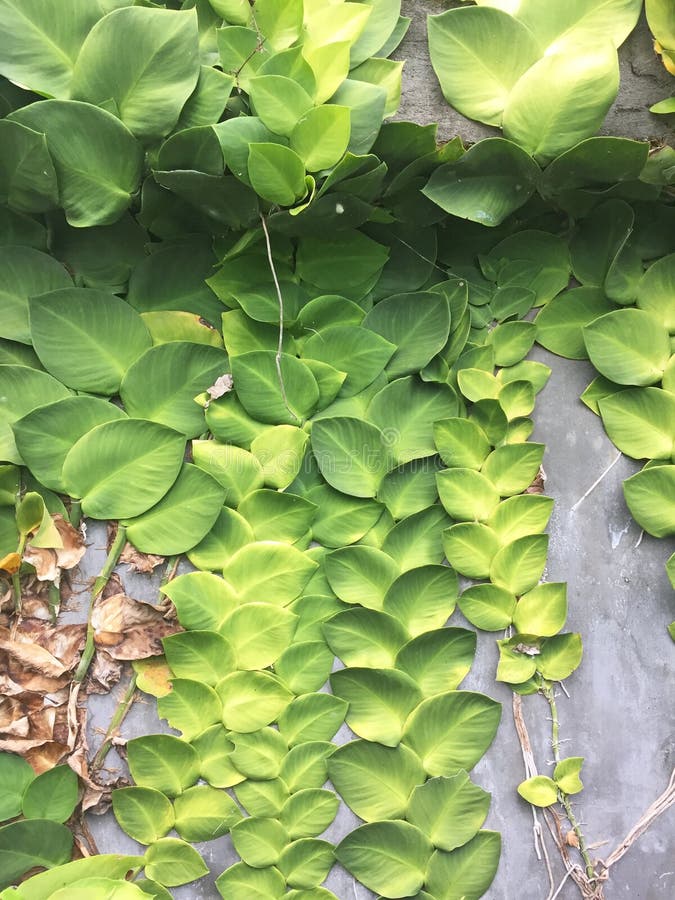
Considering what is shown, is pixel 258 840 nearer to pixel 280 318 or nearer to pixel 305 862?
pixel 305 862

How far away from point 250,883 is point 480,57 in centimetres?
96

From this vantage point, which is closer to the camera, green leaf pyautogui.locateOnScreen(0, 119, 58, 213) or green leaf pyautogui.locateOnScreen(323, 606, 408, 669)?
green leaf pyautogui.locateOnScreen(0, 119, 58, 213)

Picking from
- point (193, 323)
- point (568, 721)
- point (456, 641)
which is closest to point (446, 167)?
point (193, 323)

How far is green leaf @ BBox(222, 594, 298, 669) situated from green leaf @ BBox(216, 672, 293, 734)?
15 millimetres

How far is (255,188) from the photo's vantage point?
804 mm

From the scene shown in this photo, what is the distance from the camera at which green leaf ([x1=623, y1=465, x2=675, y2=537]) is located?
3.05ft

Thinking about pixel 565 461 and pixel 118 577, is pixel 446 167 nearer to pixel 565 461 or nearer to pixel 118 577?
pixel 565 461

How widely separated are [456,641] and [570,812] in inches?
9.5

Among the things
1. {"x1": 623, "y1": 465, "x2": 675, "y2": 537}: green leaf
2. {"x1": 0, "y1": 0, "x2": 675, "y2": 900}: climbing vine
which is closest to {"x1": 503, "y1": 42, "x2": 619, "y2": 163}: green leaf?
{"x1": 0, "y1": 0, "x2": 675, "y2": 900}: climbing vine

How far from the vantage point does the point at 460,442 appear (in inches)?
35.9

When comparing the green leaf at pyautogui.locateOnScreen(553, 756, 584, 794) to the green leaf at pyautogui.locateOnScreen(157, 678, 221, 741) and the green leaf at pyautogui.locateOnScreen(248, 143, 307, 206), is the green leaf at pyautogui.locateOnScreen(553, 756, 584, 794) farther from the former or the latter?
the green leaf at pyautogui.locateOnScreen(248, 143, 307, 206)

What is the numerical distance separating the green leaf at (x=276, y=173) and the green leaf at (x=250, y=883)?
736 millimetres

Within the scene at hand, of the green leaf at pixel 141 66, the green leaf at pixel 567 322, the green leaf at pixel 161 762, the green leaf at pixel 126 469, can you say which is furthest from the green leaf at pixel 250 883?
the green leaf at pixel 141 66

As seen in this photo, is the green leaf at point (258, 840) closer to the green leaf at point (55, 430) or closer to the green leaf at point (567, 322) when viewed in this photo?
the green leaf at point (55, 430)
